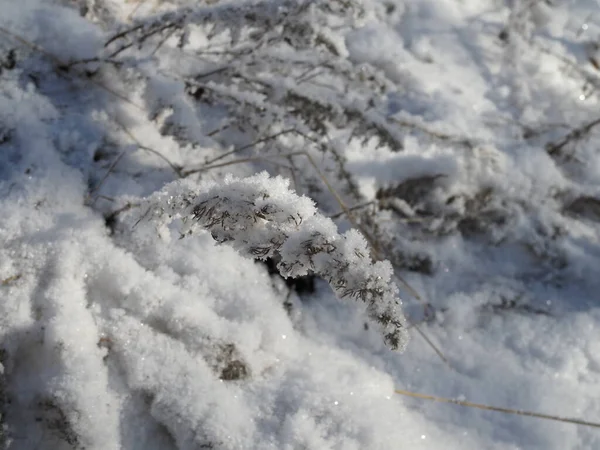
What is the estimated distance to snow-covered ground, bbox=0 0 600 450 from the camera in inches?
57.0

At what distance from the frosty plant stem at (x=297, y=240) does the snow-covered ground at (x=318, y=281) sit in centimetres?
54

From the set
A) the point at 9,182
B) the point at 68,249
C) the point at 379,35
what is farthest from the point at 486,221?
the point at 9,182

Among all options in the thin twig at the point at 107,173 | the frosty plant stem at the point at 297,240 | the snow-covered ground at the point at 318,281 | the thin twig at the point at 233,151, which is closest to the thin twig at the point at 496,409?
the snow-covered ground at the point at 318,281

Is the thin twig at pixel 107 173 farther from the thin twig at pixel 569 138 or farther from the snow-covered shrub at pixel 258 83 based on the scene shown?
the thin twig at pixel 569 138

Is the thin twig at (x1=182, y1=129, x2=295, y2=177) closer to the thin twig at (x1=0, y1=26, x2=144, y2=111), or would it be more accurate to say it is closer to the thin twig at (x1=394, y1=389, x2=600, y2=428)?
the thin twig at (x1=0, y1=26, x2=144, y2=111)

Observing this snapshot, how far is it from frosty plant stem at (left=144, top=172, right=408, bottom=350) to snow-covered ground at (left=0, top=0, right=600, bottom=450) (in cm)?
54

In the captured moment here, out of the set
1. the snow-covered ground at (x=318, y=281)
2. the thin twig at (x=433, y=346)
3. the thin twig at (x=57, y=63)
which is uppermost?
the thin twig at (x=57, y=63)

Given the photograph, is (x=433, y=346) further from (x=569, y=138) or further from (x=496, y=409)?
(x=569, y=138)

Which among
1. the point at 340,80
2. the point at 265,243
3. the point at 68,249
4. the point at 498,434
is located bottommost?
the point at 498,434

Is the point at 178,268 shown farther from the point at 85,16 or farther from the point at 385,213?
the point at 85,16

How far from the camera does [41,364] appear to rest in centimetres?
142

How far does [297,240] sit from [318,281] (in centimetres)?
87

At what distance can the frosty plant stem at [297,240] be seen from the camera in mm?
1053

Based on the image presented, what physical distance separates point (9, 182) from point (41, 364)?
60 centimetres
